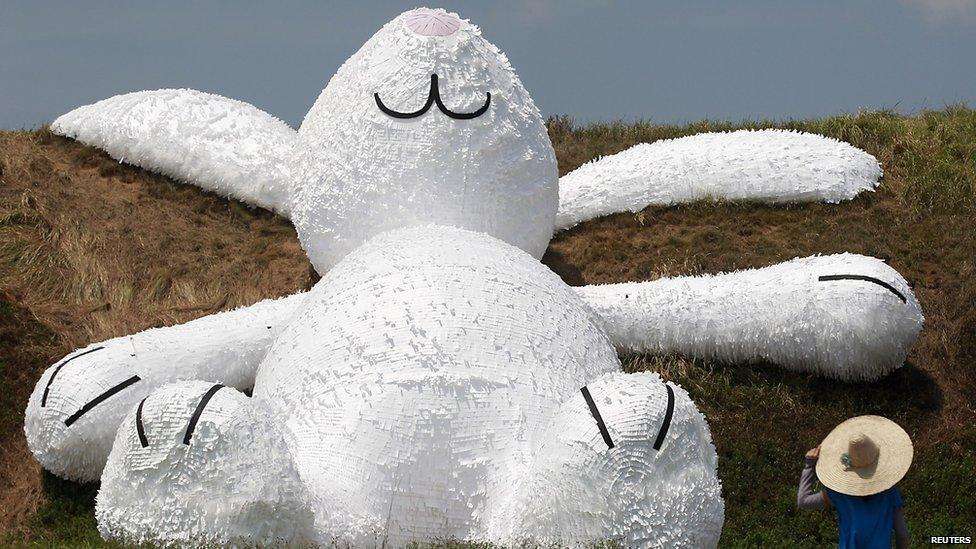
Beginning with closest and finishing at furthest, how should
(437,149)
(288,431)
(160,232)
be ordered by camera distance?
(288,431) < (437,149) < (160,232)

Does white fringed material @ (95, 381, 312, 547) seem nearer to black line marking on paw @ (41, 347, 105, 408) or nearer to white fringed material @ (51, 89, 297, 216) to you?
black line marking on paw @ (41, 347, 105, 408)

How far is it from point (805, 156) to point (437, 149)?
310 cm

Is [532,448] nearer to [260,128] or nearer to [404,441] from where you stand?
[404,441]

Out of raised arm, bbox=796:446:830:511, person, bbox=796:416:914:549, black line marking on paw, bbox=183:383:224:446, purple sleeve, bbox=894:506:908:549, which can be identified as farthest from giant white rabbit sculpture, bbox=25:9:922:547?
purple sleeve, bbox=894:506:908:549

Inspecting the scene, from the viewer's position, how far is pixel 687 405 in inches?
174

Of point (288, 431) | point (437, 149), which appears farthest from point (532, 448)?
point (437, 149)

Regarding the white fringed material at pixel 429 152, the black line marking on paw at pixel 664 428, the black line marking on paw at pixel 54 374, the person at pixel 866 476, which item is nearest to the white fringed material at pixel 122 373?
the black line marking on paw at pixel 54 374

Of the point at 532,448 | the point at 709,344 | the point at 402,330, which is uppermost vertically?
the point at 402,330

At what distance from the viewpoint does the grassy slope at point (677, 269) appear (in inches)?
266

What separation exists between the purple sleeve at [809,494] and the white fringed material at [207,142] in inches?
169

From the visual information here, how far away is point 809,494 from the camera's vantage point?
5.12 metres

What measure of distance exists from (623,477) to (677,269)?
3.93 meters

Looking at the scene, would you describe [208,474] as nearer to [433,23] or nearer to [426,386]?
[426,386]

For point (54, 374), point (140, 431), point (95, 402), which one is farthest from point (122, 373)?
point (140, 431)
